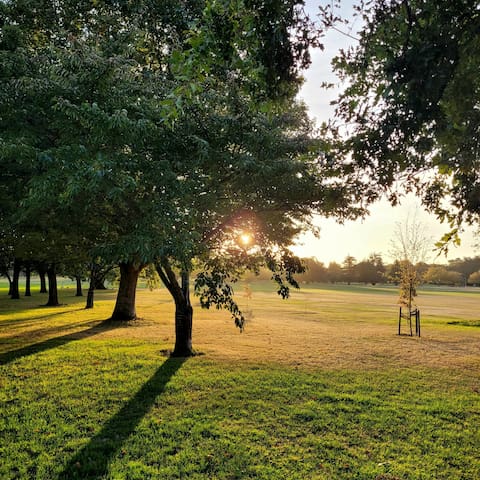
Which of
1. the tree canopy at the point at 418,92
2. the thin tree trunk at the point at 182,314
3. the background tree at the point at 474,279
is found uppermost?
the tree canopy at the point at 418,92

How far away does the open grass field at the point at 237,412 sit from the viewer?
5316mm

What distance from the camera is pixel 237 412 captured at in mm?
7430

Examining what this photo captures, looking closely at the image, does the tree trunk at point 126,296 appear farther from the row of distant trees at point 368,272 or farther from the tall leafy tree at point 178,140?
the row of distant trees at point 368,272

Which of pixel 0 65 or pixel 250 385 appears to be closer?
pixel 0 65

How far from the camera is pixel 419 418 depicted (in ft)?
23.9

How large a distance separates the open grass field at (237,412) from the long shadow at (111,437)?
2 cm

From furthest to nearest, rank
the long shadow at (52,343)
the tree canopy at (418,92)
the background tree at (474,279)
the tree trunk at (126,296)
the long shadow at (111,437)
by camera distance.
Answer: the background tree at (474,279)
the tree trunk at (126,296)
the long shadow at (52,343)
the long shadow at (111,437)
the tree canopy at (418,92)

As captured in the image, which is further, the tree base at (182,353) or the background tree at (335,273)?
the background tree at (335,273)

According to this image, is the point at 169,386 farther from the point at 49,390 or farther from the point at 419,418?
the point at 419,418

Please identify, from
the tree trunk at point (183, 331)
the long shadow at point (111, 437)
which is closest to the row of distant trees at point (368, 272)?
the tree trunk at point (183, 331)

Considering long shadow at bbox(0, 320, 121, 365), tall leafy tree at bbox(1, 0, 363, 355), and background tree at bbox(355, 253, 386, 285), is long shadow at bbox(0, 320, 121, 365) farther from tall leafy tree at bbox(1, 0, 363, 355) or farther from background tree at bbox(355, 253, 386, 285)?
background tree at bbox(355, 253, 386, 285)

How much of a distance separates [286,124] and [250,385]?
7.42m

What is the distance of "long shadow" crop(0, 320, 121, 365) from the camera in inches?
494

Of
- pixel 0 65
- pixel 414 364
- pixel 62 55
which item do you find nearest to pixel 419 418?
pixel 414 364
